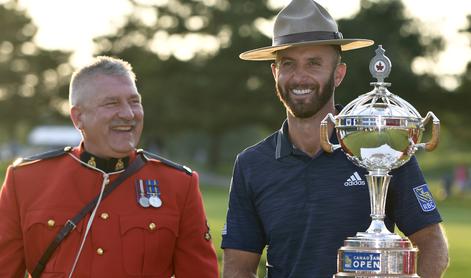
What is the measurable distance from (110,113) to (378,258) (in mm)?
1598

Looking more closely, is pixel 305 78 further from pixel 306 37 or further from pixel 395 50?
pixel 395 50

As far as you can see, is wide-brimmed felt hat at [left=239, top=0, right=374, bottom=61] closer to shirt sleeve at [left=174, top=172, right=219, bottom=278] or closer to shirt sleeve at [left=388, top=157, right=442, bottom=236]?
shirt sleeve at [left=388, top=157, right=442, bottom=236]

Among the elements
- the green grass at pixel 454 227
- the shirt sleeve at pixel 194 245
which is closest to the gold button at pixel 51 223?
the shirt sleeve at pixel 194 245

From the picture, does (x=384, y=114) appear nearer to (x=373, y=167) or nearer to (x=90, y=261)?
(x=373, y=167)

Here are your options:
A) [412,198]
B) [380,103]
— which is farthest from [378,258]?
[412,198]

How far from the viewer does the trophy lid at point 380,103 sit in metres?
3.89

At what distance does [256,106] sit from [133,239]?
156 feet

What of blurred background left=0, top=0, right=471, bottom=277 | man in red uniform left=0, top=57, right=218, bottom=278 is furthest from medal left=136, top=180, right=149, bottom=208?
blurred background left=0, top=0, right=471, bottom=277

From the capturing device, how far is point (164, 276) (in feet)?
16.9

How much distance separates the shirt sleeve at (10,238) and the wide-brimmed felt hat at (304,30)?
1.28 metres

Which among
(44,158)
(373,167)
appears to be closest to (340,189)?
(373,167)

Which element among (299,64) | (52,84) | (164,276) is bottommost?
(164,276)

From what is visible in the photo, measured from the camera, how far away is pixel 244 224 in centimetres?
480

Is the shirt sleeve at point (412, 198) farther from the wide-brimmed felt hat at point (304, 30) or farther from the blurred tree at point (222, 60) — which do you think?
the blurred tree at point (222, 60)
